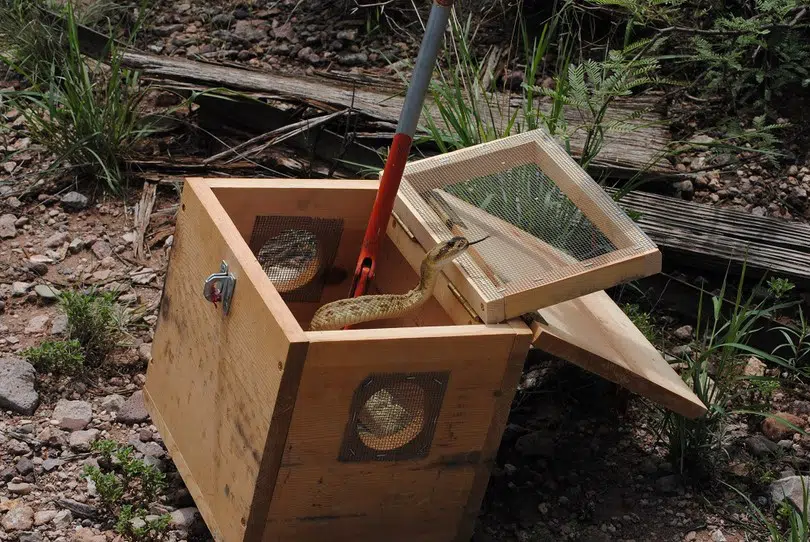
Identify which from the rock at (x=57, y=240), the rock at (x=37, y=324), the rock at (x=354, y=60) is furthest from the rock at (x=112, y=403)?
the rock at (x=354, y=60)

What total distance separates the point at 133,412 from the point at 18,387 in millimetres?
395

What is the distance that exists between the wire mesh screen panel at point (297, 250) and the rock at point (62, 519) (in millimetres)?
929

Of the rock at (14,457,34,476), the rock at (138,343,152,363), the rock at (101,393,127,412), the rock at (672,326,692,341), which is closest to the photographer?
the rock at (14,457,34,476)

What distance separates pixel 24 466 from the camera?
333 centimetres

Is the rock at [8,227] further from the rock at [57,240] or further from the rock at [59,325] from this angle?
the rock at [59,325]

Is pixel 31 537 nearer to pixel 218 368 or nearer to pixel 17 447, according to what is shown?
pixel 17 447

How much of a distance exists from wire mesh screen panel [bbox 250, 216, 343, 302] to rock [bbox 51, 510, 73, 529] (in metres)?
0.93

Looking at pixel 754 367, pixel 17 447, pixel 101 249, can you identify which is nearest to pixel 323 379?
pixel 17 447

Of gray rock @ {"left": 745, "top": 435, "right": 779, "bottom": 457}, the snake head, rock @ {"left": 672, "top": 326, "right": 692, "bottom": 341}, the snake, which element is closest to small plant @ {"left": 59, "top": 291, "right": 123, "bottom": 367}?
the snake

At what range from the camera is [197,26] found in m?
6.04

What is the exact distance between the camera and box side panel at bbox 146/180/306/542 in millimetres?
2594

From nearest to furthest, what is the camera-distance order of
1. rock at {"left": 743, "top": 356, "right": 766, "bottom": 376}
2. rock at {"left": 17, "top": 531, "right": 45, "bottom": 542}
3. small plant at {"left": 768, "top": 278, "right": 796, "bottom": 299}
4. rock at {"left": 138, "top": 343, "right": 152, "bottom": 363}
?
rock at {"left": 17, "top": 531, "right": 45, "bottom": 542}
small plant at {"left": 768, "top": 278, "right": 796, "bottom": 299}
rock at {"left": 138, "top": 343, "right": 152, "bottom": 363}
rock at {"left": 743, "top": 356, "right": 766, "bottom": 376}

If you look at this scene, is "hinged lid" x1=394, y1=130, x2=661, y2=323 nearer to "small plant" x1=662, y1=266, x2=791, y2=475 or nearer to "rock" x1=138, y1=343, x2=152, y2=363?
"small plant" x1=662, y1=266, x2=791, y2=475

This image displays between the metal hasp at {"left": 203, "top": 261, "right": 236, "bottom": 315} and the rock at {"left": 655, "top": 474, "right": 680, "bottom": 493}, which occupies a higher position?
the metal hasp at {"left": 203, "top": 261, "right": 236, "bottom": 315}
